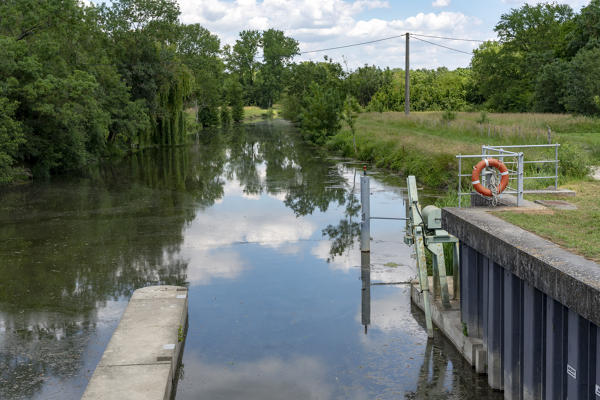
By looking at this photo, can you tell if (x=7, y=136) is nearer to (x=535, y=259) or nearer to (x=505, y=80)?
(x=535, y=259)

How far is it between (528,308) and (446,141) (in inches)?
1050

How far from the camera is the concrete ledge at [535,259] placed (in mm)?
6102

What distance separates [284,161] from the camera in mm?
40594

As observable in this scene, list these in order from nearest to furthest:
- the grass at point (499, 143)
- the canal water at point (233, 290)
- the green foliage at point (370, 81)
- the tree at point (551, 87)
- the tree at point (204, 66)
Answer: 1. the grass at point (499, 143)
2. the canal water at point (233, 290)
3. the tree at point (551, 87)
4. the green foliage at point (370, 81)
5. the tree at point (204, 66)

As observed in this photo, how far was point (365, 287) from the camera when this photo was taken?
13852 mm

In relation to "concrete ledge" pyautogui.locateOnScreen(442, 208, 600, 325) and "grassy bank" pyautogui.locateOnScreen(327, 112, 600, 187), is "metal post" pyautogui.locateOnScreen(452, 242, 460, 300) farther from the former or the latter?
"grassy bank" pyautogui.locateOnScreen(327, 112, 600, 187)

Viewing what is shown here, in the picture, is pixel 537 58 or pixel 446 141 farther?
pixel 537 58

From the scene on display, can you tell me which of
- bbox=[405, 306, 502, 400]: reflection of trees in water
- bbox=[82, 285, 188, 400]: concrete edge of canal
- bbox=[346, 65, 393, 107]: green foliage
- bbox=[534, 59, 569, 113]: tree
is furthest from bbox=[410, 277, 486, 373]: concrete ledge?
bbox=[346, 65, 393, 107]: green foliage

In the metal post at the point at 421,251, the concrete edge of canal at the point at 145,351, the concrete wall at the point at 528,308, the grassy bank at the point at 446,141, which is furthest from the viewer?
the grassy bank at the point at 446,141

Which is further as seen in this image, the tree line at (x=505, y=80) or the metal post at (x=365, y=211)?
the tree line at (x=505, y=80)

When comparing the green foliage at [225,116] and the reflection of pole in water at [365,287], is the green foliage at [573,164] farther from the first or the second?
the green foliage at [225,116]

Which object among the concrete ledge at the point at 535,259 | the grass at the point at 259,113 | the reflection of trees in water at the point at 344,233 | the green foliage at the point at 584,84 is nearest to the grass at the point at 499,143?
the concrete ledge at the point at 535,259

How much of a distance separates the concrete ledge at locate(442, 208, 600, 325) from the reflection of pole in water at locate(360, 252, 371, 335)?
2990 millimetres

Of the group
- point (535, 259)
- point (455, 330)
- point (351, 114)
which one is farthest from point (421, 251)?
point (351, 114)
